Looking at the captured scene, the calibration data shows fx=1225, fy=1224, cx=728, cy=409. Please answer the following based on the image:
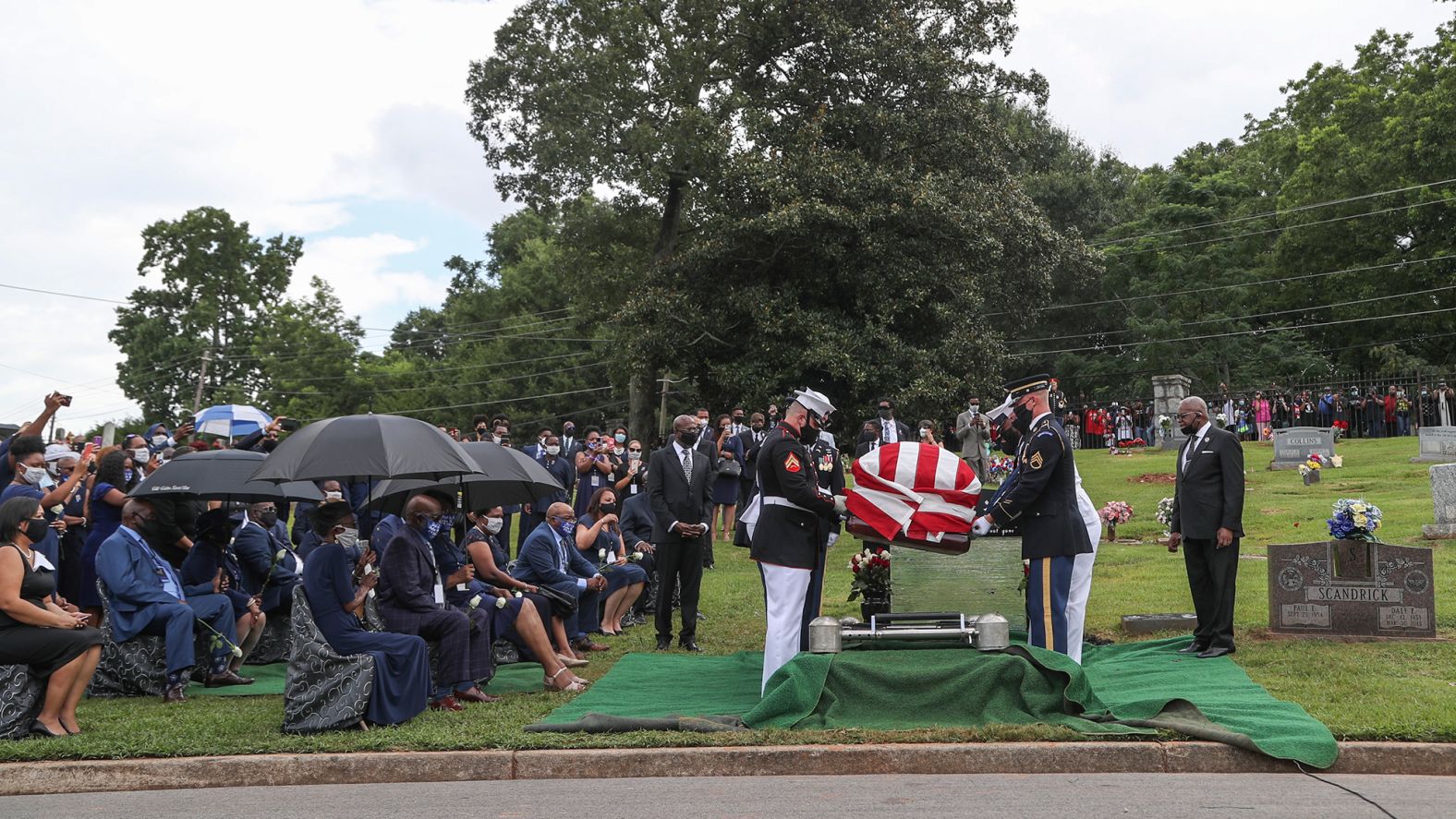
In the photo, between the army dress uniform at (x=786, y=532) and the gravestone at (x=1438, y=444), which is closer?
the army dress uniform at (x=786, y=532)

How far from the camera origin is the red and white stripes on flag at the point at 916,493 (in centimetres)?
863

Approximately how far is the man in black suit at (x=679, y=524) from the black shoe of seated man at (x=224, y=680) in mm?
3577

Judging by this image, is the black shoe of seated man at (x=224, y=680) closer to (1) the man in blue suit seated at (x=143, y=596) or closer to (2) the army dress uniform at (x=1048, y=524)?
(1) the man in blue suit seated at (x=143, y=596)

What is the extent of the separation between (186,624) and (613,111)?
68.3 feet

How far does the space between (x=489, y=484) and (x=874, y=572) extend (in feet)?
11.1

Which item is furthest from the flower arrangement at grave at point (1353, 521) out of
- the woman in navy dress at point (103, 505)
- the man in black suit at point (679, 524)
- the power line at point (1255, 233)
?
the power line at point (1255, 233)

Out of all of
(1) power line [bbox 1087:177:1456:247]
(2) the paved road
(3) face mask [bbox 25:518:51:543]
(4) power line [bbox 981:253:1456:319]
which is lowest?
(2) the paved road

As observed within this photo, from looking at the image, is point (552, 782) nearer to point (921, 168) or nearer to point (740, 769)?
point (740, 769)

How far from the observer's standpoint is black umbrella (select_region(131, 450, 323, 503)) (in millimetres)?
9414

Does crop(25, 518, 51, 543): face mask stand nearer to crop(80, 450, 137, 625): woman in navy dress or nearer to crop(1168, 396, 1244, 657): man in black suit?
crop(80, 450, 137, 625): woman in navy dress

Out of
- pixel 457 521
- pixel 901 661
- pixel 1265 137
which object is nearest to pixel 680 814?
pixel 901 661

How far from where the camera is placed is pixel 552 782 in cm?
686

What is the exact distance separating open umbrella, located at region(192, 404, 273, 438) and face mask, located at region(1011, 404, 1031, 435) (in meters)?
11.5

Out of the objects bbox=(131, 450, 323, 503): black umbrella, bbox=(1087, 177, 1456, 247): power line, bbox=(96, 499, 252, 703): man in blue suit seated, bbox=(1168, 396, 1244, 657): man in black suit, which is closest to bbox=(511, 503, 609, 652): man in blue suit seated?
bbox=(131, 450, 323, 503): black umbrella
